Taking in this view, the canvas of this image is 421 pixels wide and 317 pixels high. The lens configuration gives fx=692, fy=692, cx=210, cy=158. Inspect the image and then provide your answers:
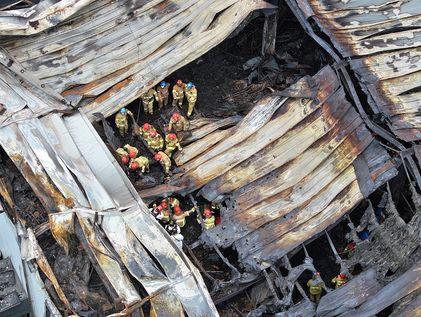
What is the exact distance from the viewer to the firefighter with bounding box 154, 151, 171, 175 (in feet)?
38.7

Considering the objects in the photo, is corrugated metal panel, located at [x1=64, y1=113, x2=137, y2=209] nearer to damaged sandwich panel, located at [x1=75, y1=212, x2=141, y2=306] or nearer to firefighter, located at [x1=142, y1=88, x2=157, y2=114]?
damaged sandwich panel, located at [x1=75, y1=212, x2=141, y2=306]

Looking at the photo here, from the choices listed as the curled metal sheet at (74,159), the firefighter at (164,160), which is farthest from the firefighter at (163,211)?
the curled metal sheet at (74,159)

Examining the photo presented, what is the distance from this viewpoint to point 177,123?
1222cm

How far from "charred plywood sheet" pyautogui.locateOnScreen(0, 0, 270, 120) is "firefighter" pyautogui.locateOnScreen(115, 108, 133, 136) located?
4.9 inches

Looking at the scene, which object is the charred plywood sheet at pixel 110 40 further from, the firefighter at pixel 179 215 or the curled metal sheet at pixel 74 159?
the firefighter at pixel 179 215

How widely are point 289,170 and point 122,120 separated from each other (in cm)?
311

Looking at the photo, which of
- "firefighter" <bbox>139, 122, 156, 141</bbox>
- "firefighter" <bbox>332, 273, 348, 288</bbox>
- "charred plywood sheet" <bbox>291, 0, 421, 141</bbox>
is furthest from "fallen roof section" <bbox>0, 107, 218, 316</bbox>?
"charred plywood sheet" <bbox>291, 0, 421, 141</bbox>

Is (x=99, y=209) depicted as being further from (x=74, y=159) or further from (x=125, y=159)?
(x=125, y=159)

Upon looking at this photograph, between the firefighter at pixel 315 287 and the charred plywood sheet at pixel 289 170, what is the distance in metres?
0.60

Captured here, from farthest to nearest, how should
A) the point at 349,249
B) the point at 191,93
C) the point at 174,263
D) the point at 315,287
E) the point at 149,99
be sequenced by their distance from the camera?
1. the point at 191,93
2. the point at 149,99
3. the point at 349,249
4. the point at 315,287
5. the point at 174,263

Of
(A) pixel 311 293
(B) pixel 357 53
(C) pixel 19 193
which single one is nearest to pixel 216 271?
(A) pixel 311 293

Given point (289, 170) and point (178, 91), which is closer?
point (289, 170)

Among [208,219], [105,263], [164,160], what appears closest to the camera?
[105,263]

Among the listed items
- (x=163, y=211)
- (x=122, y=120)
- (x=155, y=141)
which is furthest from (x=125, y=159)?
(x=163, y=211)
